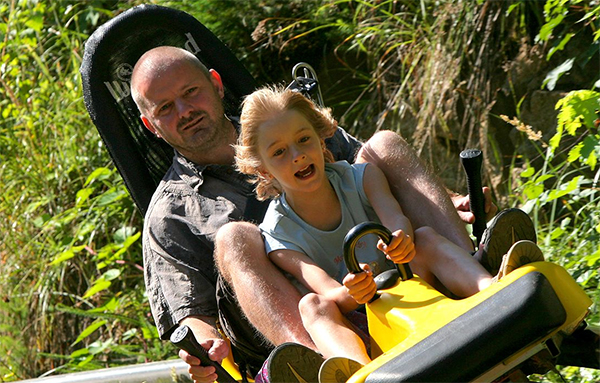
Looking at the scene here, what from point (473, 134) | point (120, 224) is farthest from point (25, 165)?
point (473, 134)

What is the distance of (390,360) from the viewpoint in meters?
2.11

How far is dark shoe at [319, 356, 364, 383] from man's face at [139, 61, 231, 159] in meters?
1.28

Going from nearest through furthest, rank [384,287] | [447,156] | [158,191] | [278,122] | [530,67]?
[384,287], [278,122], [158,191], [530,67], [447,156]

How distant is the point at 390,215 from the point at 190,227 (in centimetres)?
78

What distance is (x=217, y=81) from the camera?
345cm

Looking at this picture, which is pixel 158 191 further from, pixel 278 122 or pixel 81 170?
pixel 81 170

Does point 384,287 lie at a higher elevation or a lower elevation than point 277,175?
lower

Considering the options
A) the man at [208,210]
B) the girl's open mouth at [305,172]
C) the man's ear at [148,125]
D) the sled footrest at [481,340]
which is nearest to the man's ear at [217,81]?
the man at [208,210]

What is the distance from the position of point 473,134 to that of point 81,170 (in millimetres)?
2331

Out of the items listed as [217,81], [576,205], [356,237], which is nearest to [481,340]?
[356,237]

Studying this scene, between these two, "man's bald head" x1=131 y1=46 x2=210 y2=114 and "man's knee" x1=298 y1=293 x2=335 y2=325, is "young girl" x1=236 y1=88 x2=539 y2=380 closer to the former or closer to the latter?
"man's knee" x1=298 y1=293 x2=335 y2=325

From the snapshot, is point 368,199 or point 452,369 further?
point 368,199

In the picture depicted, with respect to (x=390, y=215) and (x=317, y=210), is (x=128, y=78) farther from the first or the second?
(x=390, y=215)

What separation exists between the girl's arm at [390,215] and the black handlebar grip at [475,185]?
22cm
